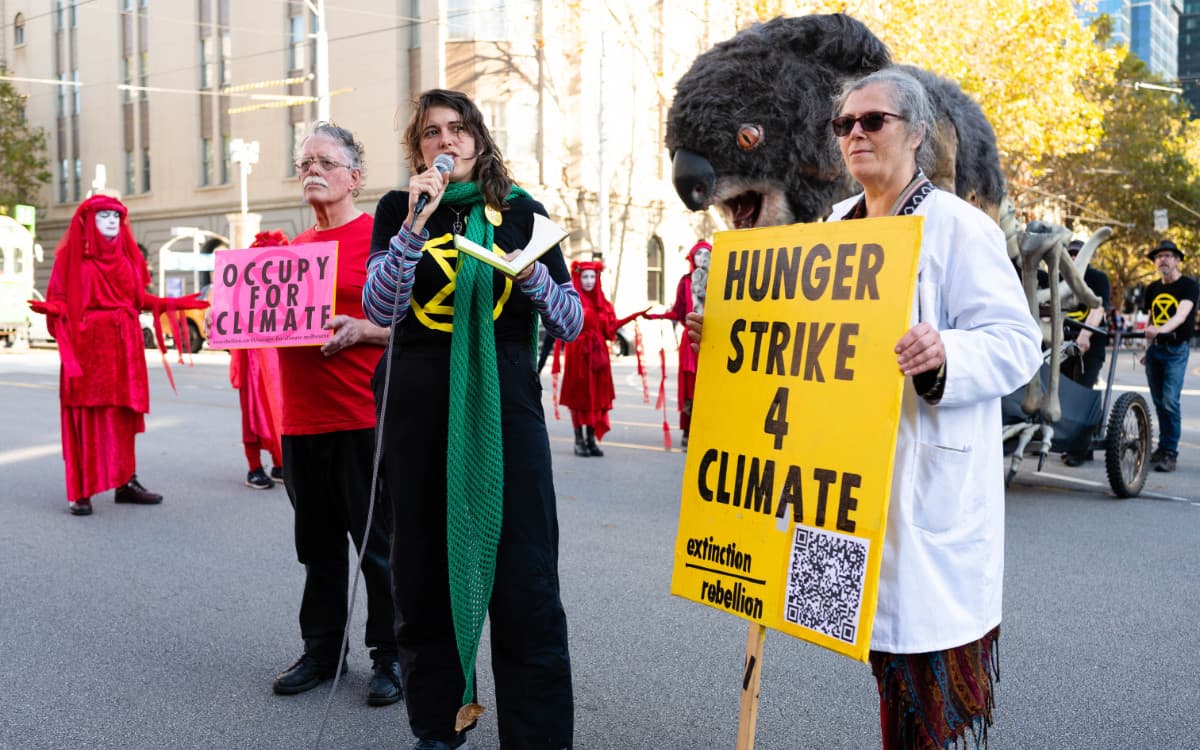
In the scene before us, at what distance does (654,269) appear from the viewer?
117 ft

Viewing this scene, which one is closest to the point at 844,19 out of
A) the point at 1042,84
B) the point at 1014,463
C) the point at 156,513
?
the point at 1014,463

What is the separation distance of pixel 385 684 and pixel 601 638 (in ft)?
3.56

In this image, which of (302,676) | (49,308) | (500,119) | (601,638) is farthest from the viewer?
(500,119)

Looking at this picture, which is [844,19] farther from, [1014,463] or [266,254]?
[1014,463]

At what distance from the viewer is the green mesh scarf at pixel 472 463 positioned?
130 inches

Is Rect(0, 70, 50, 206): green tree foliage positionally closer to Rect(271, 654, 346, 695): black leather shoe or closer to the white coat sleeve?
Rect(271, 654, 346, 695): black leather shoe

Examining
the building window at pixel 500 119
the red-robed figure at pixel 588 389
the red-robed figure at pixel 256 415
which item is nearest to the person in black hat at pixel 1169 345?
the red-robed figure at pixel 588 389

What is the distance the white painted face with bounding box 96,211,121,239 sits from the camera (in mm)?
7547

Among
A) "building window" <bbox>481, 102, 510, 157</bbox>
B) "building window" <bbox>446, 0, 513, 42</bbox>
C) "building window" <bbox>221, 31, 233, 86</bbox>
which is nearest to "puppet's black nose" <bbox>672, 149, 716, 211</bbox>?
"building window" <bbox>481, 102, 510, 157</bbox>

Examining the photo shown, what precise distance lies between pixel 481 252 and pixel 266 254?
204 cm

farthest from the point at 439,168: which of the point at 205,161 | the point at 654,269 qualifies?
the point at 205,161

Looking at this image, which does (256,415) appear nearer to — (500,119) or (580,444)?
(580,444)

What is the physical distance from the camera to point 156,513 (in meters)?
7.80

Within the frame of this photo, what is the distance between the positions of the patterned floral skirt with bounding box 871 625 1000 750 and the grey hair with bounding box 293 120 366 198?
2.79m
